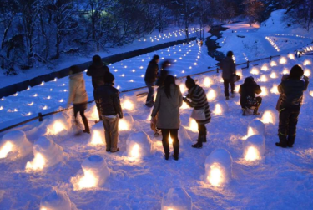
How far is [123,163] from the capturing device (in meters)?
4.88

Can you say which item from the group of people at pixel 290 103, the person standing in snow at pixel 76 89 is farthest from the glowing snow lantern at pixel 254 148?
the person standing in snow at pixel 76 89

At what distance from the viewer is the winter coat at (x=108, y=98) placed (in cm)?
471

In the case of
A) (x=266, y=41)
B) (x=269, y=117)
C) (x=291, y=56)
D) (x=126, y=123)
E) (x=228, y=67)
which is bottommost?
(x=266, y=41)

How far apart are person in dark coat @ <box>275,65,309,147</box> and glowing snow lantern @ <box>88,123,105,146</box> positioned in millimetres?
3534

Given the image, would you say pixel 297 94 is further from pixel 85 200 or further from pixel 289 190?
pixel 85 200

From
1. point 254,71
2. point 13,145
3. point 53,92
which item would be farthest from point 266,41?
point 13,145

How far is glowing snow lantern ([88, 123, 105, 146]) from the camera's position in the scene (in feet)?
18.5

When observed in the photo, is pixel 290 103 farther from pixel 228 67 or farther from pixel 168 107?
pixel 228 67

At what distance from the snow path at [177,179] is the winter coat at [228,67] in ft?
9.29

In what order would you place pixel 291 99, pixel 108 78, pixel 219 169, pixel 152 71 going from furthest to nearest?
pixel 152 71, pixel 291 99, pixel 108 78, pixel 219 169

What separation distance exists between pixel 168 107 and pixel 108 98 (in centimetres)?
108

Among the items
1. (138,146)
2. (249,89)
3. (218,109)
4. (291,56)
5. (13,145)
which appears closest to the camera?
(138,146)

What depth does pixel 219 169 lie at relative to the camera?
→ 4.18m

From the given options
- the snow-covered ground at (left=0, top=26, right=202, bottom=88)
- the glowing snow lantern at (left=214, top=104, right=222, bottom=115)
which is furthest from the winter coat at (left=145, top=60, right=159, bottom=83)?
the snow-covered ground at (left=0, top=26, right=202, bottom=88)
